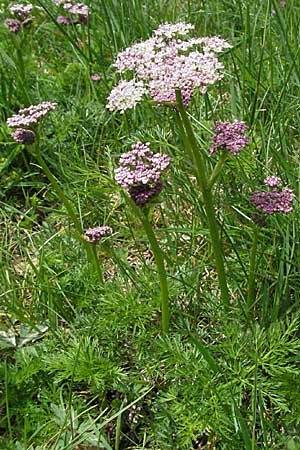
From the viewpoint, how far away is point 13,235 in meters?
2.16

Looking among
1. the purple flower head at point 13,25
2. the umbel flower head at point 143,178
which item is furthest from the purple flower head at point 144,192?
the purple flower head at point 13,25

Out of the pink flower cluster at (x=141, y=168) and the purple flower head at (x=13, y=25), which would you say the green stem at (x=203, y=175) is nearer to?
the pink flower cluster at (x=141, y=168)

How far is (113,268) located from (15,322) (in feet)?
1.07

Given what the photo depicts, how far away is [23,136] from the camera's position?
5.41 ft

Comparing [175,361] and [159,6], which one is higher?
[159,6]

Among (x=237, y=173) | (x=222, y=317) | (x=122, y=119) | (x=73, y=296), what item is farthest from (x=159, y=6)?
(x=222, y=317)

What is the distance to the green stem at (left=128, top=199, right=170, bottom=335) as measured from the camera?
1365 mm

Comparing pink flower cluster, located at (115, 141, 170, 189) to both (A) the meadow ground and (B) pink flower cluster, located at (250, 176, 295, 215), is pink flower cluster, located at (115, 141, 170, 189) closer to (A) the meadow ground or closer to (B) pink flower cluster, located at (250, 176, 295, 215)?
(A) the meadow ground

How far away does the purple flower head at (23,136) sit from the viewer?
5.39ft

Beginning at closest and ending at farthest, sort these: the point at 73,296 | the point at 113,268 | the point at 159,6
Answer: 1. the point at 73,296
2. the point at 113,268
3. the point at 159,6

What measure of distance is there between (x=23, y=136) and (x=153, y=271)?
0.47 meters

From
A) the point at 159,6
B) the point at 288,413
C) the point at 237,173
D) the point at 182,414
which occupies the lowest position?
the point at 288,413

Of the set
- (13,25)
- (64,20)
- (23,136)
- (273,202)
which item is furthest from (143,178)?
(64,20)

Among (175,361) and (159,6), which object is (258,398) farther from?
(159,6)
